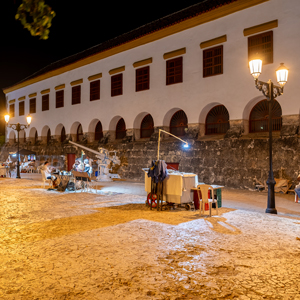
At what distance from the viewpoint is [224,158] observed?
14250mm

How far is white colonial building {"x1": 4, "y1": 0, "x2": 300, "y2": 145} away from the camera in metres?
12.9

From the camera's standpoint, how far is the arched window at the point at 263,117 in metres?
13.5

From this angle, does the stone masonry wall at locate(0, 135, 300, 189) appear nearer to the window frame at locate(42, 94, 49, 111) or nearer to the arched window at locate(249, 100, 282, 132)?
the arched window at locate(249, 100, 282, 132)

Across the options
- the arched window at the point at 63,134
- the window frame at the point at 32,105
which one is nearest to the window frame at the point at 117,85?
the arched window at the point at 63,134

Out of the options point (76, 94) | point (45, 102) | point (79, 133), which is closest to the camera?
point (76, 94)

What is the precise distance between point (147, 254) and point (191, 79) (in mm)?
12184

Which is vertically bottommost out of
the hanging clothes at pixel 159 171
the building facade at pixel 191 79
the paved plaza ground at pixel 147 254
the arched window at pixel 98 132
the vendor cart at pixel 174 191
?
the paved plaza ground at pixel 147 254

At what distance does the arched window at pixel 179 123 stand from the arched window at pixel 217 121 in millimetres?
1424

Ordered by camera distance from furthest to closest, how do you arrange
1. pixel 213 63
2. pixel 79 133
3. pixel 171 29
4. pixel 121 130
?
pixel 79 133 → pixel 121 130 → pixel 171 29 → pixel 213 63

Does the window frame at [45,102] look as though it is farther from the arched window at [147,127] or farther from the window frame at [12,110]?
the arched window at [147,127]

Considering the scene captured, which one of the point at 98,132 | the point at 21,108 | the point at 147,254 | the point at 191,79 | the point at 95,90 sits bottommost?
the point at 147,254

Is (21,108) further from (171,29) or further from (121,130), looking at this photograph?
(171,29)

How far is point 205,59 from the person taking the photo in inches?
599

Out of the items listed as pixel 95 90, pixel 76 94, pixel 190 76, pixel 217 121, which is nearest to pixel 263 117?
pixel 217 121
